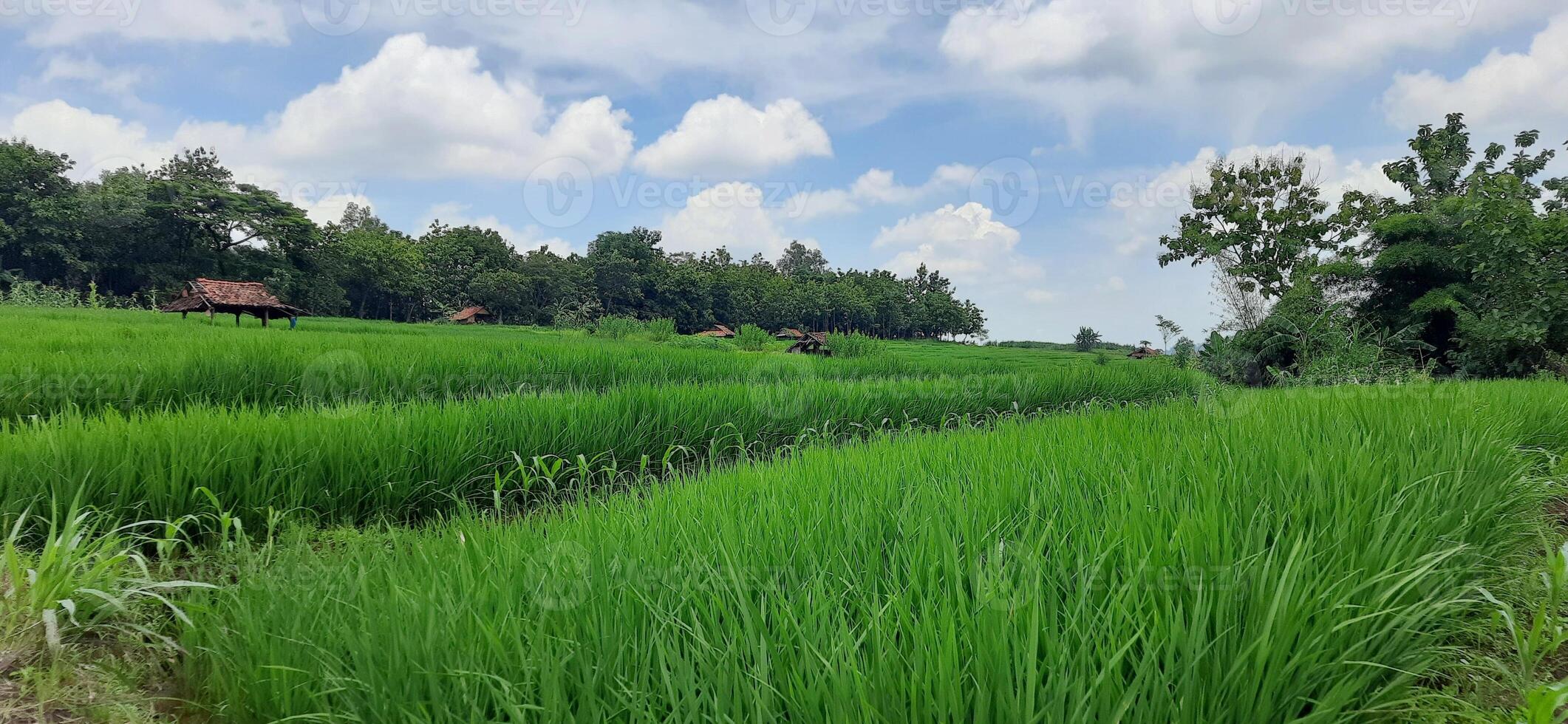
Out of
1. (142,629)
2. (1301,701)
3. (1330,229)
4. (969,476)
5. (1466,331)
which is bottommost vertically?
(142,629)

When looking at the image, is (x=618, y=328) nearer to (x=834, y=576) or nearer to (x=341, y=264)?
(x=834, y=576)

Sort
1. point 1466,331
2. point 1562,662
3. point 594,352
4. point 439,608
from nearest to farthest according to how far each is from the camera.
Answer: point 439,608, point 1562,662, point 594,352, point 1466,331

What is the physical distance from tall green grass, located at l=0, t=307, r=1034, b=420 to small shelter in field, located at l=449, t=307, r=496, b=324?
4371 centimetres

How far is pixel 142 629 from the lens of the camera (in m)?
1.68

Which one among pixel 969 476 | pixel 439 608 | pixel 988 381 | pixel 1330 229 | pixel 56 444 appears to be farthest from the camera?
pixel 1330 229

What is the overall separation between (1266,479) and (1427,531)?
1.28 ft

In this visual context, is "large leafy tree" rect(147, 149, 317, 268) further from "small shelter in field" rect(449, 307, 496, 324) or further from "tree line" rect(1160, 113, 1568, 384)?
"tree line" rect(1160, 113, 1568, 384)

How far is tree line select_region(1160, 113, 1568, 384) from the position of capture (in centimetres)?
1086

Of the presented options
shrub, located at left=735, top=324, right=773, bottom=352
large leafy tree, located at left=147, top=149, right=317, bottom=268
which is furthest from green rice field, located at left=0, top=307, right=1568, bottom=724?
Answer: large leafy tree, located at left=147, top=149, right=317, bottom=268

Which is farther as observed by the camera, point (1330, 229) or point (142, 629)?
point (1330, 229)

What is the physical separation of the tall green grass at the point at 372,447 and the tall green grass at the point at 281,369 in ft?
3.14

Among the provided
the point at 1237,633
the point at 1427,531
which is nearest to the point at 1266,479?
the point at 1427,531

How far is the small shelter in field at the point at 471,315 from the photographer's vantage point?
51634 mm

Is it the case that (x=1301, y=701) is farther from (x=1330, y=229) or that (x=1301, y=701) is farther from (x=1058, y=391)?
(x=1330, y=229)
